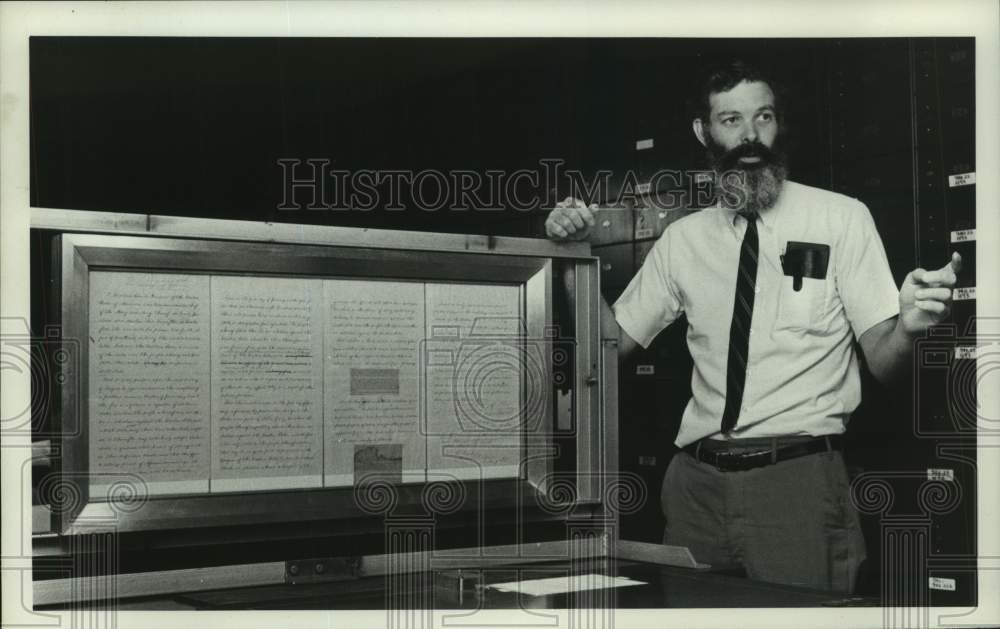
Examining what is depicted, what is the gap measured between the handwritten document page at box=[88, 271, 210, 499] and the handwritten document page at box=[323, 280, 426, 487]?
0.91 ft

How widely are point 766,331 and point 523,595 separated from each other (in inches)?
33.7

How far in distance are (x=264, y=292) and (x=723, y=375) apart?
3.62 feet

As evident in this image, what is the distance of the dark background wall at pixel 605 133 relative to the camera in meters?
2.77

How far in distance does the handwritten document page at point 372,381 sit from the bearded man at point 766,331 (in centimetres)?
46

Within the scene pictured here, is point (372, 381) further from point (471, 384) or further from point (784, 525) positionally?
point (784, 525)

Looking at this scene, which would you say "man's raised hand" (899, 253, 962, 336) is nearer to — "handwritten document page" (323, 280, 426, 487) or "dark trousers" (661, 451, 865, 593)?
"dark trousers" (661, 451, 865, 593)

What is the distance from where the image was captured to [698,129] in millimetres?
2855

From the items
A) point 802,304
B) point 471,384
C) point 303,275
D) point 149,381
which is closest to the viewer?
point 149,381

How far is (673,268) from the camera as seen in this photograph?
9.39 ft

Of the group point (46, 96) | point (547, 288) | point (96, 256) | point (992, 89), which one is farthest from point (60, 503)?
point (992, 89)

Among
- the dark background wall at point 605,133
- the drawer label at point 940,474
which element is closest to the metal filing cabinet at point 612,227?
the dark background wall at point 605,133

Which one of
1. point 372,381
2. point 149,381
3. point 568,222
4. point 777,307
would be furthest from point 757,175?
point 149,381

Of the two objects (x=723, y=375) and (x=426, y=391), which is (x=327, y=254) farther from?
(x=723, y=375)

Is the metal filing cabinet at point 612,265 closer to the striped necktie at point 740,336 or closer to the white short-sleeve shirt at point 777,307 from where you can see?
the white short-sleeve shirt at point 777,307
